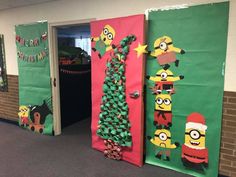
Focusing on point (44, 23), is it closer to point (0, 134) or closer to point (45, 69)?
point (45, 69)

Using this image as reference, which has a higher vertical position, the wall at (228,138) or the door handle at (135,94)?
the door handle at (135,94)

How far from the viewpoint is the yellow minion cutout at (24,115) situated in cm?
398

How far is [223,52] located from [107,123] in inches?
65.2

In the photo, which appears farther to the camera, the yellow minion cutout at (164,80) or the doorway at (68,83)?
the doorway at (68,83)

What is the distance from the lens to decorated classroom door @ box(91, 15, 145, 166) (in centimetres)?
261

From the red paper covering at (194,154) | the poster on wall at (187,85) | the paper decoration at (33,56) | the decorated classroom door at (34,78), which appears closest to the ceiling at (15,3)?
the decorated classroom door at (34,78)

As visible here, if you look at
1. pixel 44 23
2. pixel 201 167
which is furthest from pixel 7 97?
pixel 201 167

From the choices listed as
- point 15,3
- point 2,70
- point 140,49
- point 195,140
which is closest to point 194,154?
point 195,140

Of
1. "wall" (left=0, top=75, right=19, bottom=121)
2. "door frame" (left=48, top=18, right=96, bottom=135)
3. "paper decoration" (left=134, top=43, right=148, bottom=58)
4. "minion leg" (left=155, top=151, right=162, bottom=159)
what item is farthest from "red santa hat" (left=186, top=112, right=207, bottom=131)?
"wall" (left=0, top=75, right=19, bottom=121)

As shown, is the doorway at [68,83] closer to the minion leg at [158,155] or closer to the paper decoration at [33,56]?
the paper decoration at [33,56]

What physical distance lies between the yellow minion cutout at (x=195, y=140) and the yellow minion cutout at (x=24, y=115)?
2.85 metres

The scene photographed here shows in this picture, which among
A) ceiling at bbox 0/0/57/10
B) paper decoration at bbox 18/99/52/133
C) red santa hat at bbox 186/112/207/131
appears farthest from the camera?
paper decoration at bbox 18/99/52/133

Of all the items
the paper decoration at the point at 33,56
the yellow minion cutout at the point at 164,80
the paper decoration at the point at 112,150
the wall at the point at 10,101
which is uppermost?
the paper decoration at the point at 33,56

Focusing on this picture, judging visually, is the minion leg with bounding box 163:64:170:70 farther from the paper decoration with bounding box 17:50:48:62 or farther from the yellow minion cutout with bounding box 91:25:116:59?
the paper decoration with bounding box 17:50:48:62
